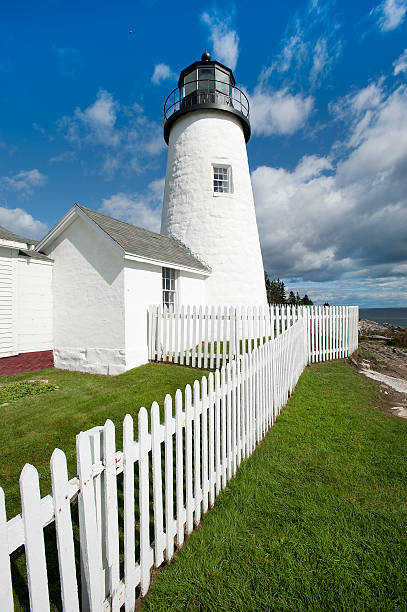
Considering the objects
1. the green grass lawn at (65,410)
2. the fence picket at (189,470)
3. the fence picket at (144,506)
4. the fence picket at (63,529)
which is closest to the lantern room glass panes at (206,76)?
the green grass lawn at (65,410)

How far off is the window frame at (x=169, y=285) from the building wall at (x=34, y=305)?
3.73 metres

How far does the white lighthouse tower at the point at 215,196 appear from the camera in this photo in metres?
13.0

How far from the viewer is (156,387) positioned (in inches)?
266

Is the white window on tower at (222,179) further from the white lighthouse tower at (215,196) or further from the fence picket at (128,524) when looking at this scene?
the fence picket at (128,524)

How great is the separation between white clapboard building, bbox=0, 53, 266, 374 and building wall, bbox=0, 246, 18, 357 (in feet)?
0.09

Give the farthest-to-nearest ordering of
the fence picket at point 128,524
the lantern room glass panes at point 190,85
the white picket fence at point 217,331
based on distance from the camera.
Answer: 1. the lantern room glass panes at point 190,85
2. the white picket fence at point 217,331
3. the fence picket at point 128,524

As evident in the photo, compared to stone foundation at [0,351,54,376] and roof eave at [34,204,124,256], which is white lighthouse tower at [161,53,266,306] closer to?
roof eave at [34,204,124,256]

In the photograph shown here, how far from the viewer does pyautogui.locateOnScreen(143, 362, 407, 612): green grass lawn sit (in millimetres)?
2035

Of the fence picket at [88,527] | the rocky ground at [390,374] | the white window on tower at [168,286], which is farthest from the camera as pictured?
the white window on tower at [168,286]

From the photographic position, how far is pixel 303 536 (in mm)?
2525

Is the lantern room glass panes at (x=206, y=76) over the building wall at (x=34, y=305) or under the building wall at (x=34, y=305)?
over

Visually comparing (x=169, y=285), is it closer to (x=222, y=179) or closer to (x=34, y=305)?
(x=34, y=305)

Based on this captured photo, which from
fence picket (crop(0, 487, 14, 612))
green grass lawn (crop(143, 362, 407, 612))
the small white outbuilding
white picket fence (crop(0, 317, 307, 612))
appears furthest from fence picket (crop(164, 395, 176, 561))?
the small white outbuilding

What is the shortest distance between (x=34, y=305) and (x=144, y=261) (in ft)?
12.1
